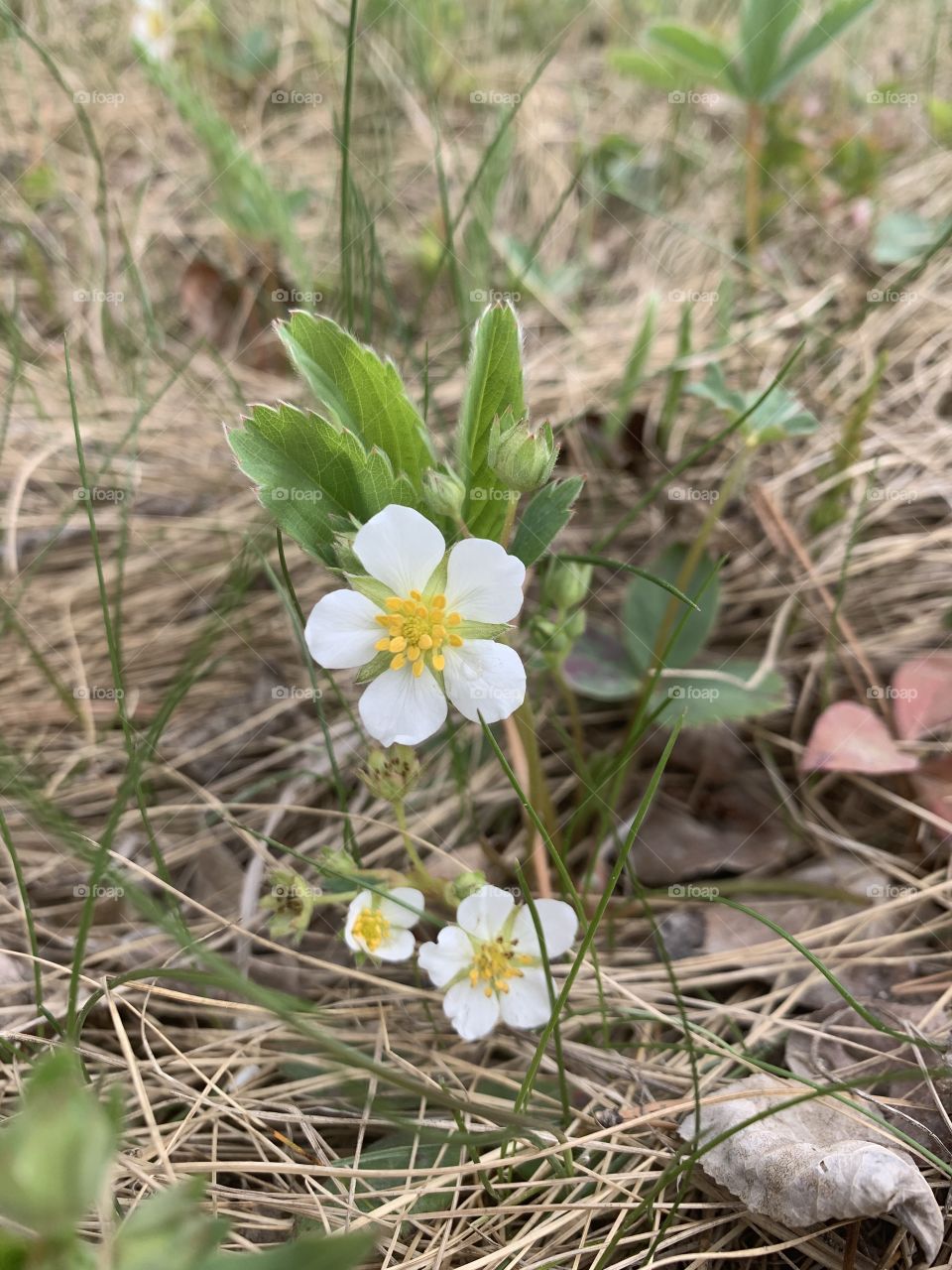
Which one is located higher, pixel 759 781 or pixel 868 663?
pixel 868 663

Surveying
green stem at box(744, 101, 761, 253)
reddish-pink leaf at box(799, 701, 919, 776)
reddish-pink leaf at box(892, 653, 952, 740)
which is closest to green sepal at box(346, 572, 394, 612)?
reddish-pink leaf at box(799, 701, 919, 776)

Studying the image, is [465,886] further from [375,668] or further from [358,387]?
[358,387]

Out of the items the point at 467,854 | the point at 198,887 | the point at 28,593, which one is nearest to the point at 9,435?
the point at 28,593

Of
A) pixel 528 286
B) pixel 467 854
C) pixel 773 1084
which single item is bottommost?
pixel 773 1084

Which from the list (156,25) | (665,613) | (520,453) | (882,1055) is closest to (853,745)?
(665,613)

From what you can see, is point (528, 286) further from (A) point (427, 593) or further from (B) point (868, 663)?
(A) point (427, 593)

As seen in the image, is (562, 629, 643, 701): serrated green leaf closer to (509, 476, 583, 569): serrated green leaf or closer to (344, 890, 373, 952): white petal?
(509, 476, 583, 569): serrated green leaf
